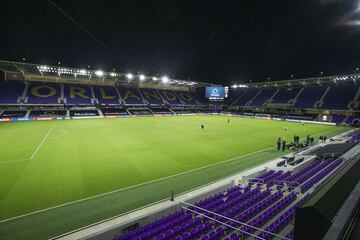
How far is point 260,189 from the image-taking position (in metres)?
11.0

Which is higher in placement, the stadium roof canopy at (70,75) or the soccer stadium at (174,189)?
the stadium roof canopy at (70,75)

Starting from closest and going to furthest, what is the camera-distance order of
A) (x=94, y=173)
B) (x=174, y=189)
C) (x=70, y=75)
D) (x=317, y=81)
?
(x=174, y=189), (x=94, y=173), (x=70, y=75), (x=317, y=81)

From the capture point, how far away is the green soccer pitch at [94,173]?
9.12 metres

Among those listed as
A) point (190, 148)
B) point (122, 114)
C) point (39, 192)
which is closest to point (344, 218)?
point (39, 192)

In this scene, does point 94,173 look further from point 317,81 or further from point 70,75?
point 317,81

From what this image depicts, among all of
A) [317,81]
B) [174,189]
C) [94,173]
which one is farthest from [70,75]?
[317,81]

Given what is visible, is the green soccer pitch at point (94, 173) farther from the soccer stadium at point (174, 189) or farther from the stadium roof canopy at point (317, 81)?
the stadium roof canopy at point (317, 81)

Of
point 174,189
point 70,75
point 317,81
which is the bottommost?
point 174,189

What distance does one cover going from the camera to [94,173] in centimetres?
1418

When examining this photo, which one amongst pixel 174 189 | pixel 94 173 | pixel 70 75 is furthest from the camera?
pixel 70 75

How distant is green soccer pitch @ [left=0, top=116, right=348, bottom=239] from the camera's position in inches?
359

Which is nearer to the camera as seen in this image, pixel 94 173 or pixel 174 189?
pixel 174 189

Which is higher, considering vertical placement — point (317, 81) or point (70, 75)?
point (70, 75)

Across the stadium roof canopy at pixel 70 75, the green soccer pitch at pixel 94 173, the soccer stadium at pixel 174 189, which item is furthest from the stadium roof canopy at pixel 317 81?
the green soccer pitch at pixel 94 173
